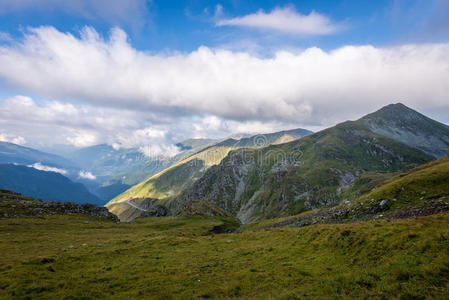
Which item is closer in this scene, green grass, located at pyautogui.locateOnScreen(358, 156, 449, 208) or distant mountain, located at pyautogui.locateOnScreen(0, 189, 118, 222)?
green grass, located at pyautogui.locateOnScreen(358, 156, 449, 208)

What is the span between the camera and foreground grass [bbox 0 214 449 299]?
14.5 m

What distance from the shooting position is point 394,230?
20641mm

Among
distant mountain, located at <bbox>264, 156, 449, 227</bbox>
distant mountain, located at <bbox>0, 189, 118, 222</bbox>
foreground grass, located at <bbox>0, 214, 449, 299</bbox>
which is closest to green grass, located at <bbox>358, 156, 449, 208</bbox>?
distant mountain, located at <bbox>264, 156, 449, 227</bbox>

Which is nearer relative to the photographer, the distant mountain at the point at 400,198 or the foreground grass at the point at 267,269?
the foreground grass at the point at 267,269

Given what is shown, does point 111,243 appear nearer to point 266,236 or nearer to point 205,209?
point 266,236

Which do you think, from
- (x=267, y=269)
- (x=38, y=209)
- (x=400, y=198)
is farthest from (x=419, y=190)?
(x=38, y=209)

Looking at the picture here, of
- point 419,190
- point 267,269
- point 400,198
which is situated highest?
point 419,190

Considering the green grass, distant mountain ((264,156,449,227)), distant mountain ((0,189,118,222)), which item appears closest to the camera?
distant mountain ((264,156,449,227))

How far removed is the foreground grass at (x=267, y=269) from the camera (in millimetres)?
14516

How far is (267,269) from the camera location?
21156 millimetres

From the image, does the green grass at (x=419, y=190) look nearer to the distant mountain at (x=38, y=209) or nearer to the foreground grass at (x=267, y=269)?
the foreground grass at (x=267, y=269)

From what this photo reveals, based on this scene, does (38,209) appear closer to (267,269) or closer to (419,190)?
(267,269)

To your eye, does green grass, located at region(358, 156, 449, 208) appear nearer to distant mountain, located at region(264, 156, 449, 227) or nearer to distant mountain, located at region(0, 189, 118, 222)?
distant mountain, located at region(264, 156, 449, 227)

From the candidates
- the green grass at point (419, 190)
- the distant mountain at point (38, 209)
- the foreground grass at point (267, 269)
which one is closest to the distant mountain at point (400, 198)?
the green grass at point (419, 190)
